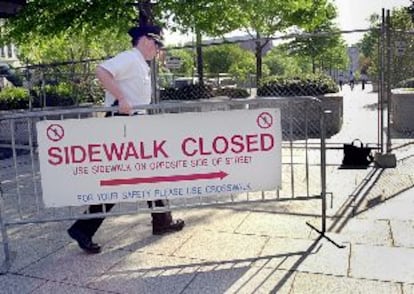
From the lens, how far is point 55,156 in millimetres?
4137

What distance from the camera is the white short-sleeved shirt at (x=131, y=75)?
13.7 feet

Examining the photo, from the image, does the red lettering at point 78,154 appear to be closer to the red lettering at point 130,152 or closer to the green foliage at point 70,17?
the red lettering at point 130,152

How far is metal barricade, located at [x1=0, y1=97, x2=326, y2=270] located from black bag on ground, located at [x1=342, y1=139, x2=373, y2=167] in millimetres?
477

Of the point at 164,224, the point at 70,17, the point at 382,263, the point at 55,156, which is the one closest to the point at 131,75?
the point at 55,156

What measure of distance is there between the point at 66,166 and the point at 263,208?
2398 millimetres

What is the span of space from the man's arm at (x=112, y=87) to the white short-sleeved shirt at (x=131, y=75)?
38mm

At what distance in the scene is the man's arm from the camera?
412 centimetres

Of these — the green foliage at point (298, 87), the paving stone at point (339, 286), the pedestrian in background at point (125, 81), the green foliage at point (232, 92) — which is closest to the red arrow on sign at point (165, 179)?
the pedestrian in background at point (125, 81)

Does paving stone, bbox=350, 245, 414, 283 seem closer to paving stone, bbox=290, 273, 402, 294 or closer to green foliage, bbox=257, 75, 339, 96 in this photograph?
paving stone, bbox=290, 273, 402, 294

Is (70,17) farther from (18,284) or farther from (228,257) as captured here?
(228,257)

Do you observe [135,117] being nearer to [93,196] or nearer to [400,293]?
[93,196]

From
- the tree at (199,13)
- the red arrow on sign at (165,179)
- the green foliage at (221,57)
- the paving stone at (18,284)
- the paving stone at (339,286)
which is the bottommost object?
the paving stone at (18,284)

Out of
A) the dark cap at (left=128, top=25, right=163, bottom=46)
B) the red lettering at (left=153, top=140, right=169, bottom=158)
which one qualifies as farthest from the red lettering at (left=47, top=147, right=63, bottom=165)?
the dark cap at (left=128, top=25, right=163, bottom=46)

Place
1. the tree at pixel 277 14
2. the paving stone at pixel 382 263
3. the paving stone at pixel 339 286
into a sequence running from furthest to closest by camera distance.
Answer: the tree at pixel 277 14 < the paving stone at pixel 382 263 < the paving stone at pixel 339 286
